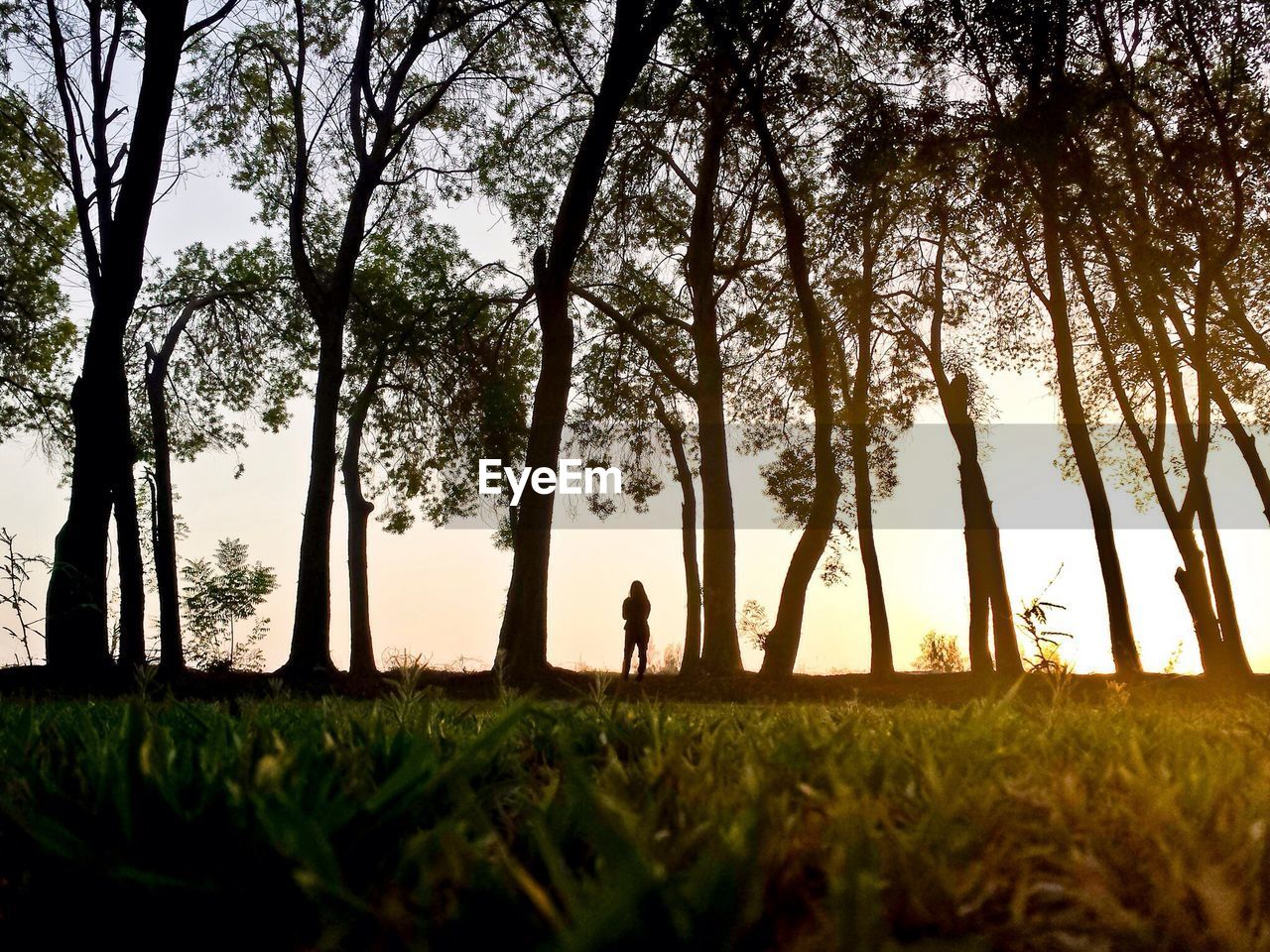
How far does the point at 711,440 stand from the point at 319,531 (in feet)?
26.7

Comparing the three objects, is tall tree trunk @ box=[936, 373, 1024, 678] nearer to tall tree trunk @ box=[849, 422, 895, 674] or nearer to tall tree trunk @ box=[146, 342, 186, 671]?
tall tree trunk @ box=[849, 422, 895, 674]

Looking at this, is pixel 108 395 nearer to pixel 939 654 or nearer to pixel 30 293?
pixel 30 293

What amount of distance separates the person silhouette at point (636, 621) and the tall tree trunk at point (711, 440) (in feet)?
4.21

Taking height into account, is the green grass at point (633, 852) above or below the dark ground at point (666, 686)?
above

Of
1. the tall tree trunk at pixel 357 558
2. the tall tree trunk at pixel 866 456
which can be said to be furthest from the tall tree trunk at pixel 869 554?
the tall tree trunk at pixel 357 558

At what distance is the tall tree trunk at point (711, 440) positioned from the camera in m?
19.8

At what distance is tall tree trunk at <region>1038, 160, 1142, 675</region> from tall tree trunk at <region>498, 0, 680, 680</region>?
725 centimetres

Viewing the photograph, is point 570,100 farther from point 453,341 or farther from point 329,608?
point 329,608

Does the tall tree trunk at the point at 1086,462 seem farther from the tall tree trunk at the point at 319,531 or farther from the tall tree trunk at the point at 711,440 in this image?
the tall tree trunk at the point at 319,531

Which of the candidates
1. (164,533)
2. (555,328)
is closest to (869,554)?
(555,328)

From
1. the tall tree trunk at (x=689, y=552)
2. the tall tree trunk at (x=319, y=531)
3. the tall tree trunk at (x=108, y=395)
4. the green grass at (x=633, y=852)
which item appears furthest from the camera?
the tall tree trunk at (x=689, y=552)

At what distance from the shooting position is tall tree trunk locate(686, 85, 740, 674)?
19.8 meters

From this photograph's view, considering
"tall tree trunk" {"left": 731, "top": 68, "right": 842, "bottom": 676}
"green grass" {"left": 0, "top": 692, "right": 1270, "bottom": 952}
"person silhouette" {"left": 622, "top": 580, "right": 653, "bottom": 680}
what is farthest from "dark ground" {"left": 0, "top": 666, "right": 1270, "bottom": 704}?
"green grass" {"left": 0, "top": 692, "right": 1270, "bottom": 952}

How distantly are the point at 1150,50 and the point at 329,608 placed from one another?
18.2 meters
